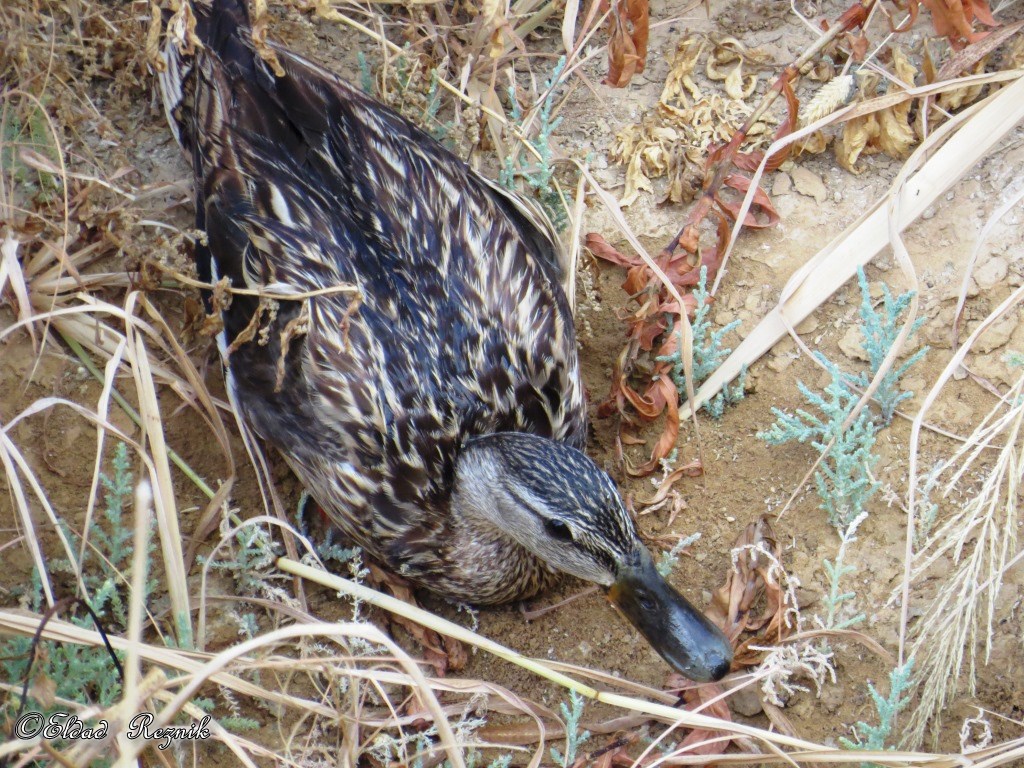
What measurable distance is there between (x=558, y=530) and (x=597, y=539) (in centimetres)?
13

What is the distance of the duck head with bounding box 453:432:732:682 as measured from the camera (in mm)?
2746

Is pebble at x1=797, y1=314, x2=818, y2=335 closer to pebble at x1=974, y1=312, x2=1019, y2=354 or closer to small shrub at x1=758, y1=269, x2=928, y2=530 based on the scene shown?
small shrub at x1=758, y1=269, x2=928, y2=530

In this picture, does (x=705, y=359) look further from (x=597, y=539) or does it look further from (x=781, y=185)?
(x=597, y=539)

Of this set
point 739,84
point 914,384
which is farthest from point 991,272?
Result: point 739,84

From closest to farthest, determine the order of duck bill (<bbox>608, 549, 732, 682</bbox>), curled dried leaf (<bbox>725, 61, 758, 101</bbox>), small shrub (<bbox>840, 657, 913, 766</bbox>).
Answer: small shrub (<bbox>840, 657, 913, 766</bbox>) < duck bill (<bbox>608, 549, 732, 682</bbox>) < curled dried leaf (<bbox>725, 61, 758, 101</bbox>)

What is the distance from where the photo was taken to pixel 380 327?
3076mm

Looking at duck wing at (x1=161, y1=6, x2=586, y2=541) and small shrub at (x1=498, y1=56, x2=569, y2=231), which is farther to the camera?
small shrub at (x1=498, y1=56, x2=569, y2=231)

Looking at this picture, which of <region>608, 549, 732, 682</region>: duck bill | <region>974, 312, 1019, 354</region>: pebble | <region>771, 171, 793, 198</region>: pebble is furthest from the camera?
<region>771, 171, 793, 198</region>: pebble

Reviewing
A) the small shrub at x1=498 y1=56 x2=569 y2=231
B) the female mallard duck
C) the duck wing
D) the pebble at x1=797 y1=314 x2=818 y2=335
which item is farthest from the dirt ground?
the duck wing

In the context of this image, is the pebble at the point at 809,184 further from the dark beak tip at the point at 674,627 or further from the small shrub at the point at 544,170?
the dark beak tip at the point at 674,627

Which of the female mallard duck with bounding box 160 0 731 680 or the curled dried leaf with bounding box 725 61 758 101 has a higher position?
the curled dried leaf with bounding box 725 61 758 101

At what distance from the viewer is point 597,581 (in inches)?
114

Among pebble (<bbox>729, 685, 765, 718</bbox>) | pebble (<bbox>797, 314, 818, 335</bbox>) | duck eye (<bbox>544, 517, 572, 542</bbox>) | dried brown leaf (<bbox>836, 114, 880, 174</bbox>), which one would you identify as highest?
dried brown leaf (<bbox>836, 114, 880, 174</bbox>)

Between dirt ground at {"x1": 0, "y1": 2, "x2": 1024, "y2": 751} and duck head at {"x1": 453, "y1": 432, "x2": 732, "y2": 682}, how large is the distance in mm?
356
